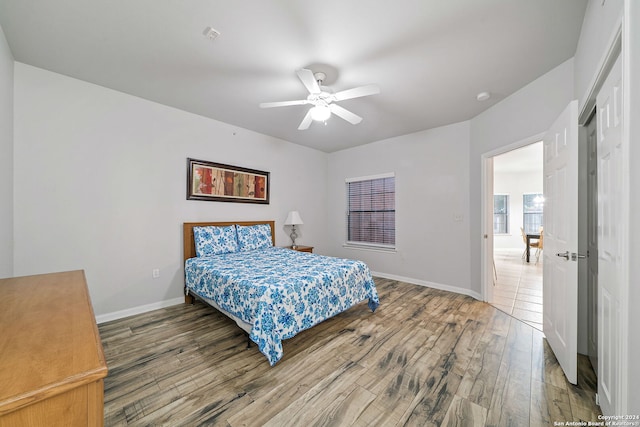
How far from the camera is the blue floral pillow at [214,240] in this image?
3.39m

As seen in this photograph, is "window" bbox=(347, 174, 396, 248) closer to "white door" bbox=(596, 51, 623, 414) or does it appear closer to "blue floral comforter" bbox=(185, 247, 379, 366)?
"blue floral comforter" bbox=(185, 247, 379, 366)

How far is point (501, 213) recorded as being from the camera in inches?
336

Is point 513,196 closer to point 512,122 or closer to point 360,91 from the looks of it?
point 512,122

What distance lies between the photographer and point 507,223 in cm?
845

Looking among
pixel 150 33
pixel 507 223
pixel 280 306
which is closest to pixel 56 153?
pixel 150 33

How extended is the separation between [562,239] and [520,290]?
266 cm

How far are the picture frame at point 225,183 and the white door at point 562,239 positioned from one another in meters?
3.77

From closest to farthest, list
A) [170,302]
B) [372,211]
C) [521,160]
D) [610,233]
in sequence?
[610,233] < [170,302] < [372,211] < [521,160]

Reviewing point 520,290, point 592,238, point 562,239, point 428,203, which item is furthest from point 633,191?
point 520,290

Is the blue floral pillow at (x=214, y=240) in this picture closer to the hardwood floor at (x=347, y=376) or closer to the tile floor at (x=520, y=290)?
the hardwood floor at (x=347, y=376)

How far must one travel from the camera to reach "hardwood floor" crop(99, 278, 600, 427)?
60.2 inches

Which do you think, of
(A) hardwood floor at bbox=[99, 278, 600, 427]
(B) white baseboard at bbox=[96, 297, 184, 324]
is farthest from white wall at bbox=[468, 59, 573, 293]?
(B) white baseboard at bbox=[96, 297, 184, 324]

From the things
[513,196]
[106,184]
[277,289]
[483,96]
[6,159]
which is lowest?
[277,289]

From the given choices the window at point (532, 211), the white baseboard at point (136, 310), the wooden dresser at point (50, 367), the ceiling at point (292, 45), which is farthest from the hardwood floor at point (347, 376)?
the window at point (532, 211)
